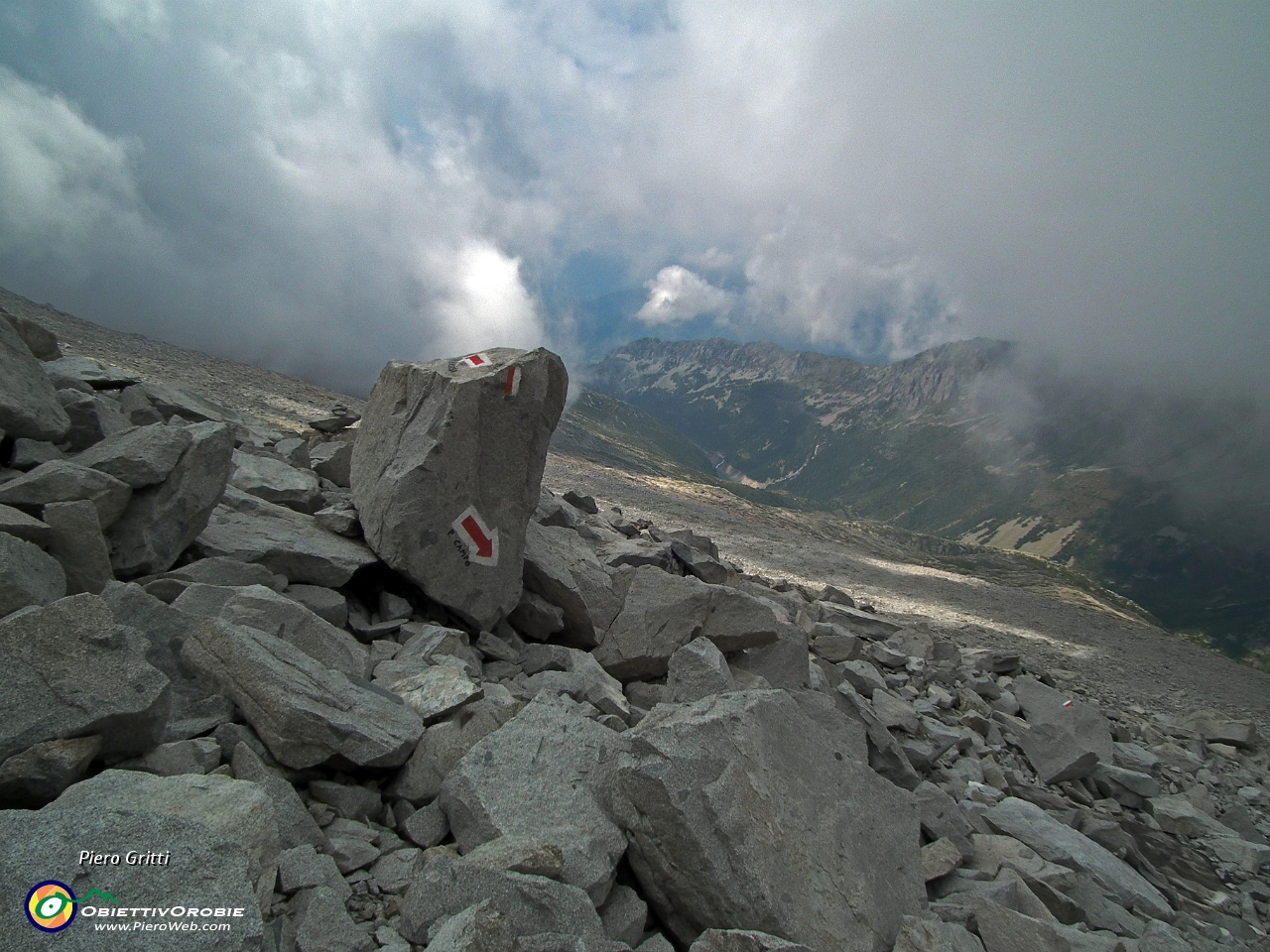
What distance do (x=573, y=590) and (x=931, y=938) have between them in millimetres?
6404

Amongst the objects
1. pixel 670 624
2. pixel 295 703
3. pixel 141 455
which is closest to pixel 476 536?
pixel 670 624

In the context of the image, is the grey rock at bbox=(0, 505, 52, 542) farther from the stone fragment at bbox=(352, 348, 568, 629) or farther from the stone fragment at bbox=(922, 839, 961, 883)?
the stone fragment at bbox=(922, 839, 961, 883)

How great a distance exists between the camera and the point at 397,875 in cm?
427

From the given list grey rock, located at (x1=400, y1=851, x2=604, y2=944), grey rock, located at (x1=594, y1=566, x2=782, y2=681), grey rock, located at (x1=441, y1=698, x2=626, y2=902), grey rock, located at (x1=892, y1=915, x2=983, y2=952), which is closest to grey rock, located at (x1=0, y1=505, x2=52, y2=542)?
grey rock, located at (x1=441, y1=698, x2=626, y2=902)

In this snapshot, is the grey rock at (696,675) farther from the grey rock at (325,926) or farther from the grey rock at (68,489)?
the grey rock at (68,489)

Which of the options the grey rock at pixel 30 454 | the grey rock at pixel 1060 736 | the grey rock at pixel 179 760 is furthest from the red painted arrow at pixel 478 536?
the grey rock at pixel 1060 736

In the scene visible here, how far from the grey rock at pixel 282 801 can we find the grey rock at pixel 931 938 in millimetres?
4328

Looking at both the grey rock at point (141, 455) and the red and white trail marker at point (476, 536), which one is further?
the red and white trail marker at point (476, 536)

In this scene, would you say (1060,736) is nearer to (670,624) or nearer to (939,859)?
(939,859)

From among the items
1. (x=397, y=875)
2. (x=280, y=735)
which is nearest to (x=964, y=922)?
(x=397, y=875)

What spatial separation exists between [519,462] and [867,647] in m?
10.8

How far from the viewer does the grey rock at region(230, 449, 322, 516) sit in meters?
10.3

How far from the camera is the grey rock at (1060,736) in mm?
12328

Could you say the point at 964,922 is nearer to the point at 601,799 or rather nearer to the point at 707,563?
the point at 601,799
